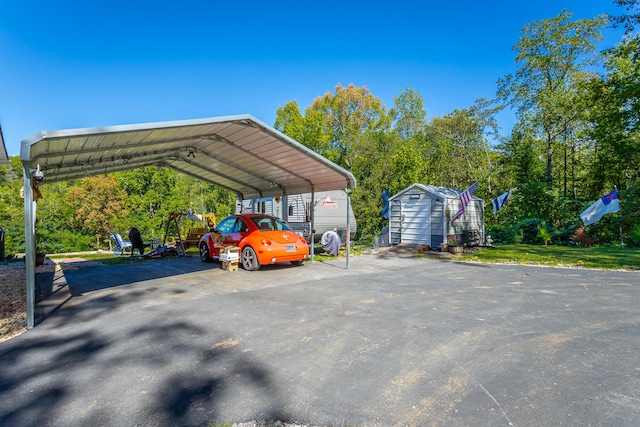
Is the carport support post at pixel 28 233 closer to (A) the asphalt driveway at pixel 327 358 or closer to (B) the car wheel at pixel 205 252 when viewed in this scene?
(A) the asphalt driveway at pixel 327 358

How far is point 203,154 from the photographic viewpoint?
10.2m

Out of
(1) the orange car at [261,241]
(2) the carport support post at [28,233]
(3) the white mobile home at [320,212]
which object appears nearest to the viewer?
(2) the carport support post at [28,233]

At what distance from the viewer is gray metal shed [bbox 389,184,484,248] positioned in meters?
14.4

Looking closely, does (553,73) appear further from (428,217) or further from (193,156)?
(193,156)

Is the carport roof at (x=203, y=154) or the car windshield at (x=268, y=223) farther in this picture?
the car windshield at (x=268, y=223)

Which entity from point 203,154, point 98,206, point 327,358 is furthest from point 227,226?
point 98,206

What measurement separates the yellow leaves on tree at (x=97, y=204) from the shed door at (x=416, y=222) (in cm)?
1672

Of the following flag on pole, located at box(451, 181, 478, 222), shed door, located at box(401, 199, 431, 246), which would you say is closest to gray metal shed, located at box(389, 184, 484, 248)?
shed door, located at box(401, 199, 431, 246)

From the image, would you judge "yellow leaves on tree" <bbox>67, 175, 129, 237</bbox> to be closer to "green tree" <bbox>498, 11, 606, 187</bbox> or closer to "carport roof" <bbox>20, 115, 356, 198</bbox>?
"carport roof" <bbox>20, 115, 356, 198</bbox>

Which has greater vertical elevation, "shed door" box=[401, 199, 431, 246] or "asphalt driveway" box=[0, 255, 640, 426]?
"shed door" box=[401, 199, 431, 246]

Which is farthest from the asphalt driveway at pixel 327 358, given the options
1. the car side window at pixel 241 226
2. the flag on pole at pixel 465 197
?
the flag on pole at pixel 465 197

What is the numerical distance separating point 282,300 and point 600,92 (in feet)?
61.0

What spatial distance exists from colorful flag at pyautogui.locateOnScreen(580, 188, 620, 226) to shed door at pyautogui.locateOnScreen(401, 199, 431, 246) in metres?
5.38

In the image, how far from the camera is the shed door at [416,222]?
49.1 feet
